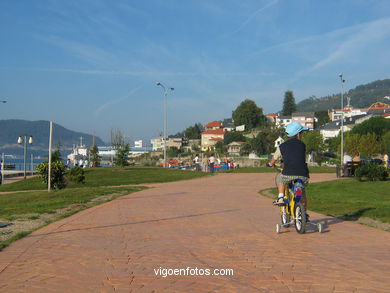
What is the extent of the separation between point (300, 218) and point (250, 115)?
477ft

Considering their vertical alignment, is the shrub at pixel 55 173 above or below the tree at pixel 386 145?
below

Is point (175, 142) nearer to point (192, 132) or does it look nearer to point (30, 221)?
point (192, 132)

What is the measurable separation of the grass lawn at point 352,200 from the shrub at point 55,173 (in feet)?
27.4

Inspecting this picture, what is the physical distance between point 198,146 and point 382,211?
155 metres

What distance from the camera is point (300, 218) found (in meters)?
7.16

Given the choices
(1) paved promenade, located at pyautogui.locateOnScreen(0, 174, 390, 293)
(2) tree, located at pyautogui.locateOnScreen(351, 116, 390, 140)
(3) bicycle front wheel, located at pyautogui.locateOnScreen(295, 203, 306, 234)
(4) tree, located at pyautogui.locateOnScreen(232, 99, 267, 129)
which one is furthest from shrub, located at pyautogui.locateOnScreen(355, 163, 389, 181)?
(4) tree, located at pyautogui.locateOnScreen(232, 99, 267, 129)

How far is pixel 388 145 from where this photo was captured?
214ft

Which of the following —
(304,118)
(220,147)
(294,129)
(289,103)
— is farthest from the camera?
(289,103)

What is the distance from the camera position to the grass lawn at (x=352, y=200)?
386 inches

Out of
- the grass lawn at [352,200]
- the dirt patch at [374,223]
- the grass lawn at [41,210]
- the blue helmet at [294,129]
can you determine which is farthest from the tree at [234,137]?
the blue helmet at [294,129]

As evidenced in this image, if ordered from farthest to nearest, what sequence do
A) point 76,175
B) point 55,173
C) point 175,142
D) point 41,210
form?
point 175,142, point 76,175, point 55,173, point 41,210

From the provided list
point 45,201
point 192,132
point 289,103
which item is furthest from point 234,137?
point 45,201

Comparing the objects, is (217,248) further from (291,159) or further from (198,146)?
(198,146)

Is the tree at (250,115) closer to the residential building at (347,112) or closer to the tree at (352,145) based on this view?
the residential building at (347,112)
